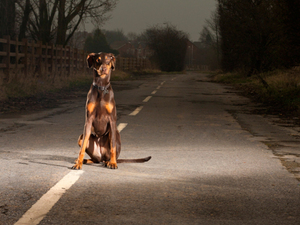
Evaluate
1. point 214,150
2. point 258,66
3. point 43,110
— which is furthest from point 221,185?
point 258,66

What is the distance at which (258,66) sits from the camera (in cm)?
3284

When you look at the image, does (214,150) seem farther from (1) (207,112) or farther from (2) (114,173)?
(1) (207,112)

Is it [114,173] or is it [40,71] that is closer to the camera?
[114,173]

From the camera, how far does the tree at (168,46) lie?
69.1 metres

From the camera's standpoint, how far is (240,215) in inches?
159

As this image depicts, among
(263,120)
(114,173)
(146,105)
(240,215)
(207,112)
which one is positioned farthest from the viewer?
(146,105)

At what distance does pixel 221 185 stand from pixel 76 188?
159 cm

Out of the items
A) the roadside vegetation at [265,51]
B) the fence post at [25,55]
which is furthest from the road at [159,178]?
the fence post at [25,55]

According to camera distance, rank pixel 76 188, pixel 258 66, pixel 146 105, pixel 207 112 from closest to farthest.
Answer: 1. pixel 76 188
2. pixel 207 112
3. pixel 146 105
4. pixel 258 66

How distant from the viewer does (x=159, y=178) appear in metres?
5.40

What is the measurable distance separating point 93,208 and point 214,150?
351cm

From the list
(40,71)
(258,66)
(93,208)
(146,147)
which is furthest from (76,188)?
(258,66)

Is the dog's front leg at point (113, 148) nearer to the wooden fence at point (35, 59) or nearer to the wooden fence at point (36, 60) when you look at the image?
the wooden fence at point (36, 60)

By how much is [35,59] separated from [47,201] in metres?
21.5
